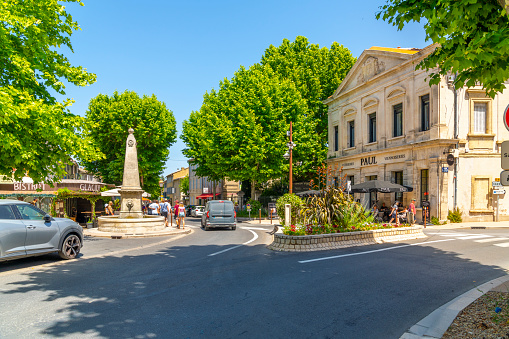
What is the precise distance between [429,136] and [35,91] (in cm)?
2190

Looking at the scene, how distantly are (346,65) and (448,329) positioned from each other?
36201 mm

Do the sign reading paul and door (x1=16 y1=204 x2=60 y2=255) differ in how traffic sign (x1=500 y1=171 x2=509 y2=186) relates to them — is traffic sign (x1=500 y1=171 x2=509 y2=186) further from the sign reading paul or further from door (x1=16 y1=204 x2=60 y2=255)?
door (x1=16 y1=204 x2=60 y2=255)

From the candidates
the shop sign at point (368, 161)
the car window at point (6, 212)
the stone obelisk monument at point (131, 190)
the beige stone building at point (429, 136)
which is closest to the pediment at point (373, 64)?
the beige stone building at point (429, 136)

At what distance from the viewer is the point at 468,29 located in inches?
242

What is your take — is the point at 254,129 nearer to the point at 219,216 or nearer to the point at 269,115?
the point at 269,115

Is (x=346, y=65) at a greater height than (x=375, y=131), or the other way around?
(x=346, y=65)

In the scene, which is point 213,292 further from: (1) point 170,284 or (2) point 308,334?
(2) point 308,334

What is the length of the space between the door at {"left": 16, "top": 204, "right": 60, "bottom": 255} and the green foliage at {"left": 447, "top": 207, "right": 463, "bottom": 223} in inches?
850

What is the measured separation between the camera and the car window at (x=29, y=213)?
937 centimetres

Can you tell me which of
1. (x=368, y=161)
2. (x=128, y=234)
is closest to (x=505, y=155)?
(x=128, y=234)

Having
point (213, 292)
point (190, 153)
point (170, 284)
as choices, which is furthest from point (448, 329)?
point (190, 153)

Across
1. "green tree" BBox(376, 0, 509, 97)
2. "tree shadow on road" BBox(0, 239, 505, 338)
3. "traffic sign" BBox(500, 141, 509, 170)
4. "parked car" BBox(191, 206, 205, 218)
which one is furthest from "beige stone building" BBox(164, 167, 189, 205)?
"traffic sign" BBox(500, 141, 509, 170)

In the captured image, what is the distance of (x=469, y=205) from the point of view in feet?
77.2

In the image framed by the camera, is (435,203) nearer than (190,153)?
Yes
